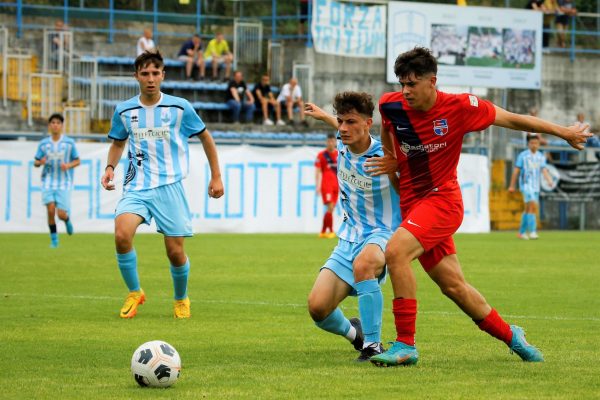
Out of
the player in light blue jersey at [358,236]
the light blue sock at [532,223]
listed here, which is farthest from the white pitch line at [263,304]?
the light blue sock at [532,223]

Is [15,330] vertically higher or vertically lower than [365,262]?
lower

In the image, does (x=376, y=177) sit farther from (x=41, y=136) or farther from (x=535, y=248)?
(x=41, y=136)

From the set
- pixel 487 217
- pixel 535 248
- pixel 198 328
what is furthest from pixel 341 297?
pixel 487 217

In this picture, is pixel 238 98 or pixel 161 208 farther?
pixel 238 98

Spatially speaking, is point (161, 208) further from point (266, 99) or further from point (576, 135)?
point (266, 99)

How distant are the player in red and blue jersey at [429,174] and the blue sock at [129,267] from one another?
12.3ft

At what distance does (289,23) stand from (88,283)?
907 inches

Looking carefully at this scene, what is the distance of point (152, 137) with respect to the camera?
11.2 metres

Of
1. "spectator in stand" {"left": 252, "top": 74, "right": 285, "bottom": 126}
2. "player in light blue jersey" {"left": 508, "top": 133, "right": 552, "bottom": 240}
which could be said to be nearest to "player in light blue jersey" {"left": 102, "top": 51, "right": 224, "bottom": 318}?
"player in light blue jersey" {"left": 508, "top": 133, "right": 552, "bottom": 240}

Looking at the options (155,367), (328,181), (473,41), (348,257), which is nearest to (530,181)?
(328,181)

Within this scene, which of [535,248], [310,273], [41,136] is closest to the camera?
[310,273]

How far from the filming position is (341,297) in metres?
8.42

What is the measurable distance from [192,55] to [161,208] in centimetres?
2255

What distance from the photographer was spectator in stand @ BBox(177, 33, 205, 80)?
108 ft
